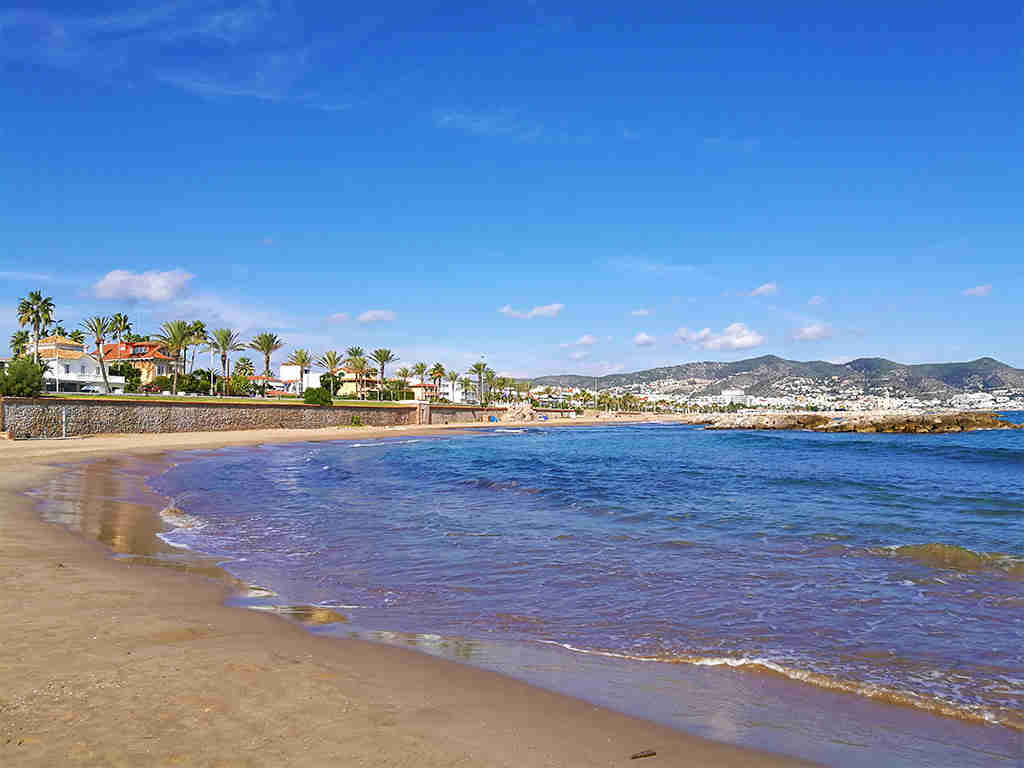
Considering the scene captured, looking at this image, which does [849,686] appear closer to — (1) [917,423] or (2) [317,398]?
(2) [317,398]

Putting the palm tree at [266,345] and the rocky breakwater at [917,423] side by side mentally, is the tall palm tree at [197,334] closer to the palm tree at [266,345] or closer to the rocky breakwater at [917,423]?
the palm tree at [266,345]

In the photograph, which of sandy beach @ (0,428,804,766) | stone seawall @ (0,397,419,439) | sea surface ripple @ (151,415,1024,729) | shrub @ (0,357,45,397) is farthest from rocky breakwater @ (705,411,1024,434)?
shrub @ (0,357,45,397)

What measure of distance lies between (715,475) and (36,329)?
7860 cm

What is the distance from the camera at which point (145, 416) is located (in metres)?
47.2

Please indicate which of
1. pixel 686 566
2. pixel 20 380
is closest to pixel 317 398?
pixel 20 380

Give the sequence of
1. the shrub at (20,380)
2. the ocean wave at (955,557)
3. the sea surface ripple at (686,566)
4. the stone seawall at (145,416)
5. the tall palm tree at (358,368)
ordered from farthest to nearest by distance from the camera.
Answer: the tall palm tree at (358,368) → the shrub at (20,380) → the stone seawall at (145,416) → the ocean wave at (955,557) → the sea surface ripple at (686,566)

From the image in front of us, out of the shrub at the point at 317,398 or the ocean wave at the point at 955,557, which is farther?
the shrub at the point at 317,398

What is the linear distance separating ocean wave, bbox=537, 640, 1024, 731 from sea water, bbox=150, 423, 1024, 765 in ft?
0.07

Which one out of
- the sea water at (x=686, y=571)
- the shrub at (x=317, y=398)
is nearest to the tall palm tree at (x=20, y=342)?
the shrub at (x=317, y=398)

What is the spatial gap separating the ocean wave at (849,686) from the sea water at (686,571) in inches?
0.8

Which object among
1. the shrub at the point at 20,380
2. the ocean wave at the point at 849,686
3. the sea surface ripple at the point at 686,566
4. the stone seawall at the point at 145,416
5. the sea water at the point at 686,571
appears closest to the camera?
the ocean wave at the point at 849,686

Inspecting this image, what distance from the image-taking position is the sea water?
6.09 m

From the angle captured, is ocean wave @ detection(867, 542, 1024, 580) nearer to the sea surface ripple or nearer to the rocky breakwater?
the sea surface ripple

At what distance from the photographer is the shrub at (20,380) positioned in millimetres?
38156
